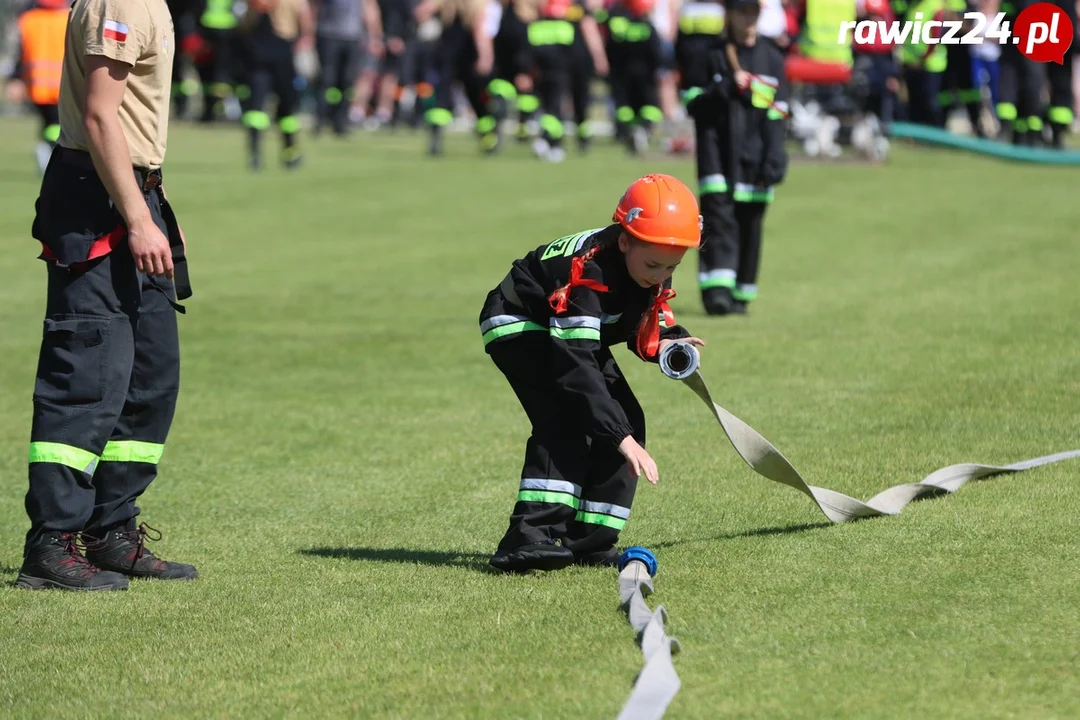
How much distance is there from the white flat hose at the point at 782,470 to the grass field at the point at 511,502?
70mm

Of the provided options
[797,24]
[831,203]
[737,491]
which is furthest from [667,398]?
[797,24]

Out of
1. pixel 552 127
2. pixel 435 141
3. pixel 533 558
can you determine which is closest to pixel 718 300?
pixel 533 558

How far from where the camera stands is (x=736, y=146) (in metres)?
10.3

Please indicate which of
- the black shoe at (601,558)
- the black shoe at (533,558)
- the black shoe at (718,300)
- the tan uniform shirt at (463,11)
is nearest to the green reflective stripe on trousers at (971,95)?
the tan uniform shirt at (463,11)

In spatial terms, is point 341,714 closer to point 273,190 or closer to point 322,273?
point 322,273

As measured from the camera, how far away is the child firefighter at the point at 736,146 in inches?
403

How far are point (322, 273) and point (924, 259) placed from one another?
4614 mm

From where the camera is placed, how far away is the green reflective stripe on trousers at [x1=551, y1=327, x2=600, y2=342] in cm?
475

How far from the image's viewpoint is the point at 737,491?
235 inches

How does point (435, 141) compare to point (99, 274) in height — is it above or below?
below

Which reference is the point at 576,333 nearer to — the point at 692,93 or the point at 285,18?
the point at 692,93

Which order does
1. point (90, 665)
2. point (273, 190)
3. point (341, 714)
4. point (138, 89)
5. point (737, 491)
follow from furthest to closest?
point (273, 190) < point (737, 491) < point (138, 89) < point (90, 665) < point (341, 714)

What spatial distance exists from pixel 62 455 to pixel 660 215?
1.90m

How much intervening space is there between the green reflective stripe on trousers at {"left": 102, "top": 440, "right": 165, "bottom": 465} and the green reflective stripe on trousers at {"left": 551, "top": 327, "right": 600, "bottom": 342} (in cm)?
135
